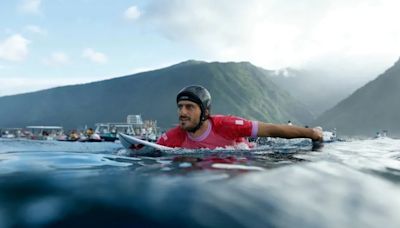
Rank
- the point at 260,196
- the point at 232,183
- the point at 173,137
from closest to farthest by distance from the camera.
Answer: the point at 260,196 → the point at 232,183 → the point at 173,137

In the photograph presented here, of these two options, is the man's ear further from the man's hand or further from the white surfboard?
the man's hand

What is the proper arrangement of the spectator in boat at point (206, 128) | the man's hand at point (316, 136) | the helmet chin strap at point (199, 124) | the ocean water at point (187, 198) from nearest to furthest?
the ocean water at point (187, 198), the spectator in boat at point (206, 128), the helmet chin strap at point (199, 124), the man's hand at point (316, 136)

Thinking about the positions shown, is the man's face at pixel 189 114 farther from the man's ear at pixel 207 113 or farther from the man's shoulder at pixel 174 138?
the man's shoulder at pixel 174 138

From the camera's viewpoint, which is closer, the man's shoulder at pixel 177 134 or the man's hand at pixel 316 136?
the man's hand at pixel 316 136

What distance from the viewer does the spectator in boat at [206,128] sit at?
8.79 m

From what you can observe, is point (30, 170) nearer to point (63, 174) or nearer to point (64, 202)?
point (63, 174)

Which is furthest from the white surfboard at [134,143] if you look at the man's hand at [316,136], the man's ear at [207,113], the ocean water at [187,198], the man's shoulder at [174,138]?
the ocean water at [187,198]

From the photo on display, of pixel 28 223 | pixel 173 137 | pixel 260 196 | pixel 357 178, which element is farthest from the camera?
pixel 173 137

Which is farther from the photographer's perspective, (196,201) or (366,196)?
(366,196)

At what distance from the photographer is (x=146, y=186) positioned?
9.30 ft

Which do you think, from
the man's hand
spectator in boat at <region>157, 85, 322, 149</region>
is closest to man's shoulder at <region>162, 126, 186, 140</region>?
spectator in boat at <region>157, 85, 322, 149</region>

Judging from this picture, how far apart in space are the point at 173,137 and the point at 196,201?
688 cm

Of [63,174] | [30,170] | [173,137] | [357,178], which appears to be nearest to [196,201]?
[63,174]

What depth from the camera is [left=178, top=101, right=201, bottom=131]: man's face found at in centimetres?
880
